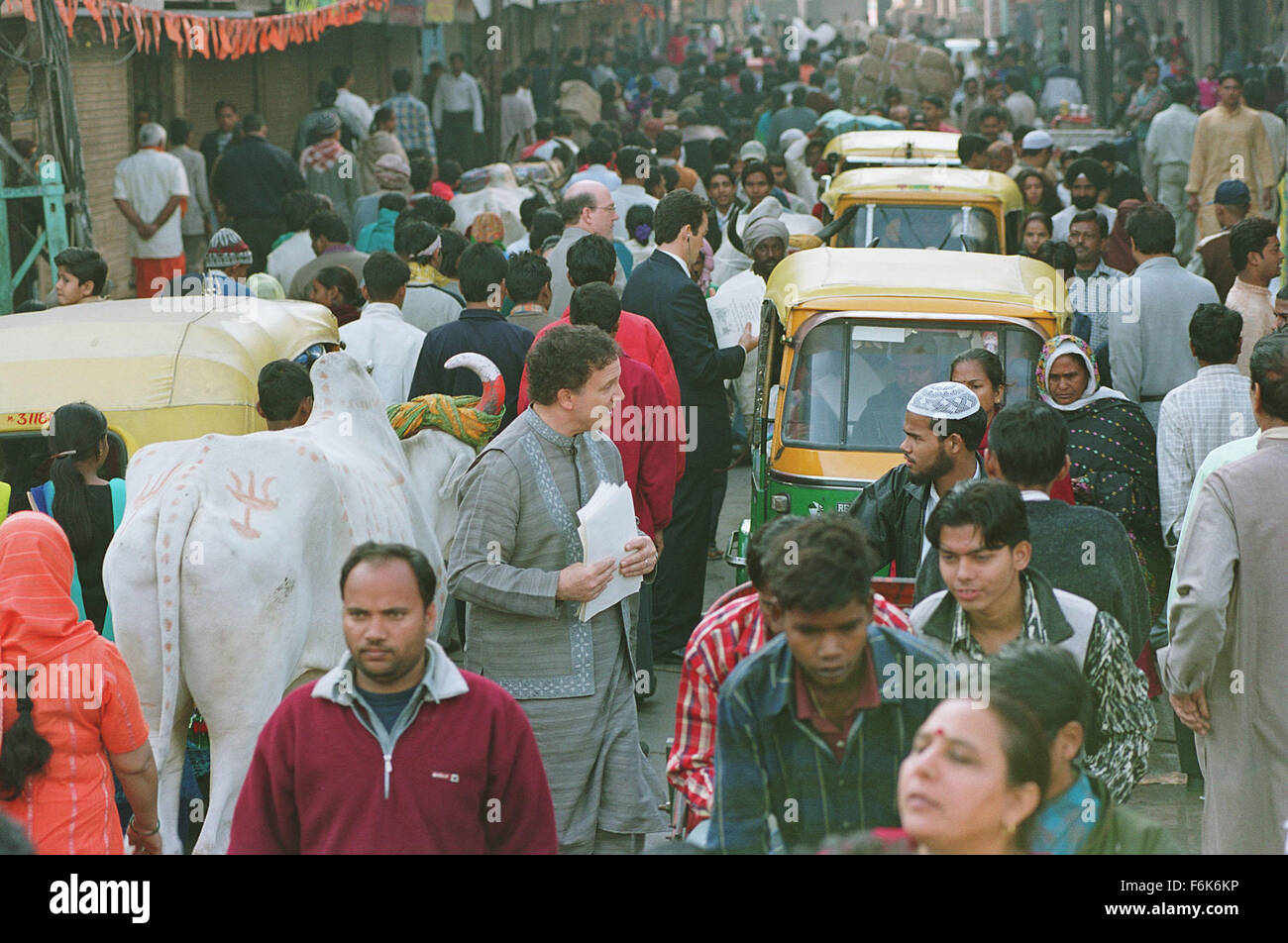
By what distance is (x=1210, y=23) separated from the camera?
3994 centimetres

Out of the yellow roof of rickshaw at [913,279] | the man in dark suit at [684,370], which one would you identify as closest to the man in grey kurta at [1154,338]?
the yellow roof of rickshaw at [913,279]

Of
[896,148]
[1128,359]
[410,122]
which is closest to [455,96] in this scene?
[410,122]

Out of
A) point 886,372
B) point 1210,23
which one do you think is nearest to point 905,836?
point 886,372

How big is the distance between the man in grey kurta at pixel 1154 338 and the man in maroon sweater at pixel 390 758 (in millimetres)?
5522

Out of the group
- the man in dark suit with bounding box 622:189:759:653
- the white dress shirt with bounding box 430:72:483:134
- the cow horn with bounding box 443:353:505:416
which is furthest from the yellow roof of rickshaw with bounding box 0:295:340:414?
the white dress shirt with bounding box 430:72:483:134

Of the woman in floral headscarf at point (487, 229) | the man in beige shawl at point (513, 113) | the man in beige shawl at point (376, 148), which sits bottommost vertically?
the woman in floral headscarf at point (487, 229)

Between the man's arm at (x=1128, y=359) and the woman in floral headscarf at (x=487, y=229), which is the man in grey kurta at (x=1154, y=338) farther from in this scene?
the woman in floral headscarf at (x=487, y=229)

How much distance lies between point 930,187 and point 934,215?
0.18 m

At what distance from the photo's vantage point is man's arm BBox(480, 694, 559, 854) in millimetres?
3420

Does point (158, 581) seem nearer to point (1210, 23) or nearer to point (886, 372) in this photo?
point (886, 372)

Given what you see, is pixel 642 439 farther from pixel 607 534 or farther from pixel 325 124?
pixel 325 124

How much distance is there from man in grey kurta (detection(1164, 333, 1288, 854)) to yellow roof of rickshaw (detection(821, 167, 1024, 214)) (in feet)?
21.7

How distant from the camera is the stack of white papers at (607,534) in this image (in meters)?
4.89

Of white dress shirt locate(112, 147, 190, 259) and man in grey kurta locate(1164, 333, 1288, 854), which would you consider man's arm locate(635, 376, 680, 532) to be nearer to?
man in grey kurta locate(1164, 333, 1288, 854)
